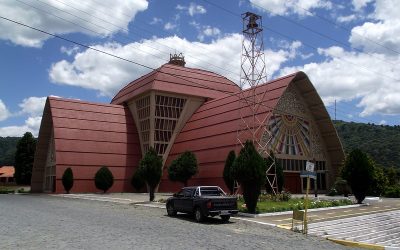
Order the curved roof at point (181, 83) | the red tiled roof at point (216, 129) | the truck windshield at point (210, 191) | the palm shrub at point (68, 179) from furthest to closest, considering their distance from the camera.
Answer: the curved roof at point (181, 83) → the palm shrub at point (68, 179) → the red tiled roof at point (216, 129) → the truck windshield at point (210, 191)

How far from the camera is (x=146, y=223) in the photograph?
17375 mm

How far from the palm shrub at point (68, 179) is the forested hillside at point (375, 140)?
44395 mm

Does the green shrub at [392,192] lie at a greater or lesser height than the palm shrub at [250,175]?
lesser

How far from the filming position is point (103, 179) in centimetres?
4525

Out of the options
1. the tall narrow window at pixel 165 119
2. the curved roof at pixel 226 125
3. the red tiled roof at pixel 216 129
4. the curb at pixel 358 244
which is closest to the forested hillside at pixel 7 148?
the tall narrow window at pixel 165 119

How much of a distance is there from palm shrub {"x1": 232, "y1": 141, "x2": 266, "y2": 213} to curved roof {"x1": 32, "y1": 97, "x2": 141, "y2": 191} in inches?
1151

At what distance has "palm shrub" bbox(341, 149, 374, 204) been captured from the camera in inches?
1170

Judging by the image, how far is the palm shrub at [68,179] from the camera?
148 feet

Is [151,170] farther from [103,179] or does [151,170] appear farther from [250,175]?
[103,179]

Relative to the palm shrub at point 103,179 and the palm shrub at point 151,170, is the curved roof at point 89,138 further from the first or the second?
the palm shrub at point 151,170

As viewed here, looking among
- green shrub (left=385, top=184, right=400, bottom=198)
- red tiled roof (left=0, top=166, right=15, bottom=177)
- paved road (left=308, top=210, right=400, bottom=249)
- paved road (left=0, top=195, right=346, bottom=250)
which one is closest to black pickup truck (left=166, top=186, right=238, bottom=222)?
paved road (left=0, top=195, right=346, bottom=250)

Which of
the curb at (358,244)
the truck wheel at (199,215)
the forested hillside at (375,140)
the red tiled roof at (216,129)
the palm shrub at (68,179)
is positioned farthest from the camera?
the forested hillside at (375,140)

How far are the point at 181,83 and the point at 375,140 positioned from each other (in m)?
49.7

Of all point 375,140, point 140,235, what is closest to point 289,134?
point 140,235
